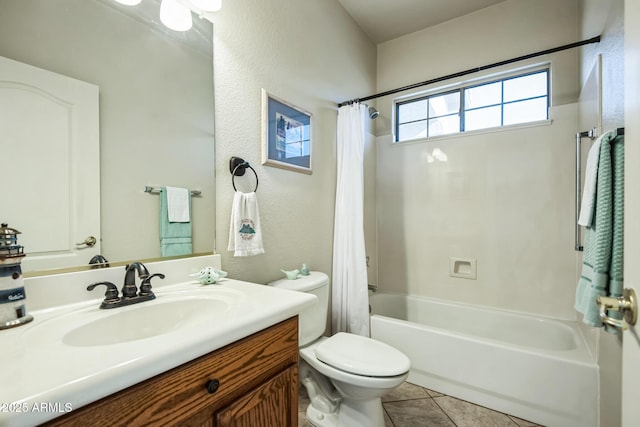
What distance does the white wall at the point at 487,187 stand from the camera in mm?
2047

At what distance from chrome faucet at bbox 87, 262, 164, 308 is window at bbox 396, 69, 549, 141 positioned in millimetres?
2502

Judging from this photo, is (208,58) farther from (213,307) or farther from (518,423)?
(518,423)

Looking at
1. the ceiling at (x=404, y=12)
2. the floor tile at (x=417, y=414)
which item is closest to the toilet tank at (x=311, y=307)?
the floor tile at (x=417, y=414)

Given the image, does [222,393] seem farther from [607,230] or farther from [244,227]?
[607,230]

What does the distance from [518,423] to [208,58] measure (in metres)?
2.49

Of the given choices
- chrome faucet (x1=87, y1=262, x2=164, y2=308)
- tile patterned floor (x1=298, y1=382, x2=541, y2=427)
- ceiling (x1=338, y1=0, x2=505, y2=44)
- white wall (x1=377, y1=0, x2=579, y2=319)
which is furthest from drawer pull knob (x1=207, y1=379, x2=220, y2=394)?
ceiling (x1=338, y1=0, x2=505, y2=44)

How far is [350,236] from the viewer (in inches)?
80.7

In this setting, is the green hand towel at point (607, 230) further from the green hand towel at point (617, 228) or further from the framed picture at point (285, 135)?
the framed picture at point (285, 135)

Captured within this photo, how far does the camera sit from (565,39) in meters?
2.04

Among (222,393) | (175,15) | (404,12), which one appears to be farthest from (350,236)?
(404,12)

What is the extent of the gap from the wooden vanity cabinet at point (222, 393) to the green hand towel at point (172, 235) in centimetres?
60

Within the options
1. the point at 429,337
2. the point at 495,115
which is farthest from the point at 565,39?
the point at 429,337

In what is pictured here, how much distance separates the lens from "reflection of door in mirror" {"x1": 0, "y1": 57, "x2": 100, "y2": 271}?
784 mm

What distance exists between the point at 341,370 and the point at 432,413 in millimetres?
781
